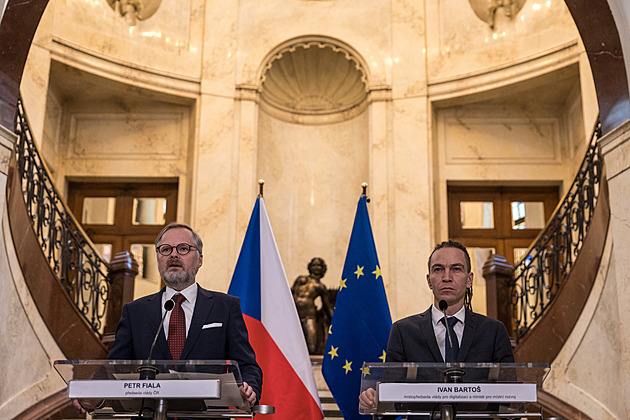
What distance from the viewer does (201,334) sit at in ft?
10.1

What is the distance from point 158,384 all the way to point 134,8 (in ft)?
31.0

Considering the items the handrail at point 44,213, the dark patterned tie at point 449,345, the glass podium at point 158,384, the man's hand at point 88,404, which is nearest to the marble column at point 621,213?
the dark patterned tie at point 449,345

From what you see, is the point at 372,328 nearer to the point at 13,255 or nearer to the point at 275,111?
the point at 13,255

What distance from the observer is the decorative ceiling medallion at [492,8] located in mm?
10734

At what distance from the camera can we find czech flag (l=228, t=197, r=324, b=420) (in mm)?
4645

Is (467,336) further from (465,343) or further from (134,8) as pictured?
(134,8)

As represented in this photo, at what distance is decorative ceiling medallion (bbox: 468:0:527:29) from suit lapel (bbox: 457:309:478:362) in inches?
335

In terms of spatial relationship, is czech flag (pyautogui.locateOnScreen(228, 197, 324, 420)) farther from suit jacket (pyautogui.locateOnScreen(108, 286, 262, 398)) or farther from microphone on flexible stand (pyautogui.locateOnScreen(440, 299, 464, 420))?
microphone on flexible stand (pyautogui.locateOnScreen(440, 299, 464, 420))

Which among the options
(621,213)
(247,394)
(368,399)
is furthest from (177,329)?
(621,213)

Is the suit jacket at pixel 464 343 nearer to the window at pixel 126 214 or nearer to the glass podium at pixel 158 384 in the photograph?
the glass podium at pixel 158 384

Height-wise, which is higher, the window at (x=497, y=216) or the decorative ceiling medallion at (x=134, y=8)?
the decorative ceiling medallion at (x=134, y=8)

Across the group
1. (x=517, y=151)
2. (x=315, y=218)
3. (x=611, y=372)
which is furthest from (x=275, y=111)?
(x=611, y=372)

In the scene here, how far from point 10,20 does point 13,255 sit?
1.74 metres

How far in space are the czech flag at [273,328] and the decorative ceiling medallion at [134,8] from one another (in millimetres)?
6633
